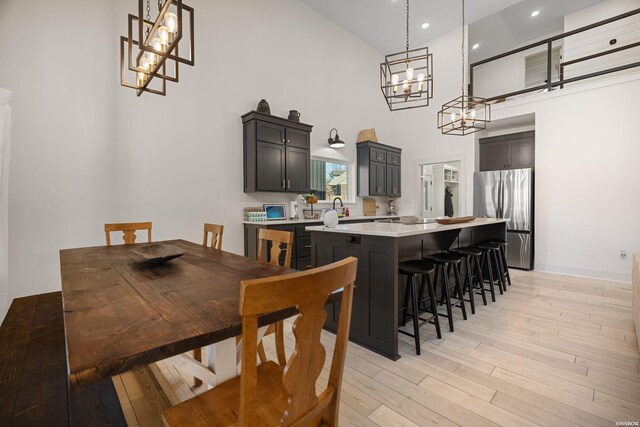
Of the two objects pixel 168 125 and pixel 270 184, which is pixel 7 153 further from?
pixel 270 184

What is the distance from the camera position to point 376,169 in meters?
6.10

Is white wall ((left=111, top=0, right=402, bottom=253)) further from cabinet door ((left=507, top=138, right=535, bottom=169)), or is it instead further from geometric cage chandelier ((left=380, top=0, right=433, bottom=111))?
cabinet door ((left=507, top=138, right=535, bottom=169))

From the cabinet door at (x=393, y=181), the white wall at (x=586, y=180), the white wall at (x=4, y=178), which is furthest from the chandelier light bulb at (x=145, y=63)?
the white wall at (x=586, y=180)

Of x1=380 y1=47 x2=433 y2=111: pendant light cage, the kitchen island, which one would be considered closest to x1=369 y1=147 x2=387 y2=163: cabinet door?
x1=380 y1=47 x2=433 y2=111: pendant light cage

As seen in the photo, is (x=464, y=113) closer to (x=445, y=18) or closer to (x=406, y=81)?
(x=406, y=81)

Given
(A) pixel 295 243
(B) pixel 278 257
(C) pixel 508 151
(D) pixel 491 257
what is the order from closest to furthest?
A: (B) pixel 278 257 → (D) pixel 491 257 → (A) pixel 295 243 → (C) pixel 508 151

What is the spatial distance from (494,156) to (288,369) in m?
6.64

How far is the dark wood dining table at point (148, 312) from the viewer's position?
0.68 m

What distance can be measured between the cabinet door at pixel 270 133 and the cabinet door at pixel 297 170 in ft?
0.75

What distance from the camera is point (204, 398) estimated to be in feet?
3.26

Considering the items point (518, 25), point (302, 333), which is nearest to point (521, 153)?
point (518, 25)

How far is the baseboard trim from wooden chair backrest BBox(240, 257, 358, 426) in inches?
225

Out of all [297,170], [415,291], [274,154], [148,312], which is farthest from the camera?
[297,170]

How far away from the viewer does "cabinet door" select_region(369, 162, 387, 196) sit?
19.7ft
